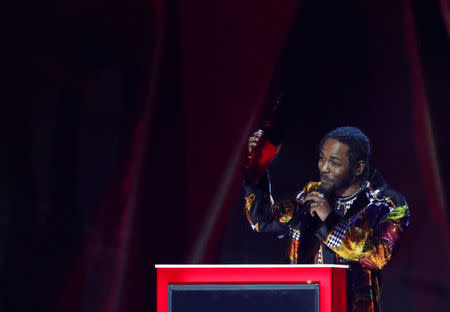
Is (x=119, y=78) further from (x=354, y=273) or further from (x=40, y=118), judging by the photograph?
(x=354, y=273)

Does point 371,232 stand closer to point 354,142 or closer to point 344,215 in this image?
point 344,215

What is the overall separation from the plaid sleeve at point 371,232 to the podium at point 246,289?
596mm

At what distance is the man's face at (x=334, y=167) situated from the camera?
2.29m

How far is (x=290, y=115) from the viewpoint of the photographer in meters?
2.37

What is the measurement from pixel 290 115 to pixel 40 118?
1.09 m

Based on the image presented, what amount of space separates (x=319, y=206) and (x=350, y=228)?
0.16 meters

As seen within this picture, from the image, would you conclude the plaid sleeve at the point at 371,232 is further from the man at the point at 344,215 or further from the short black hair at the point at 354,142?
the short black hair at the point at 354,142

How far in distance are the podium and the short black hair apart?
0.84 m

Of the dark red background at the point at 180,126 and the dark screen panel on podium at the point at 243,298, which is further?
the dark red background at the point at 180,126

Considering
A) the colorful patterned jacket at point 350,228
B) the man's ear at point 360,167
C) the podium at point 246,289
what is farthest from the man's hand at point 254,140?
the podium at point 246,289

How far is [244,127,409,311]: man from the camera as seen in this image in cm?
215

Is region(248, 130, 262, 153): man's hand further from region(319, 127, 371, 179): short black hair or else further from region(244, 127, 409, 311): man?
region(319, 127, 371, 179): short black hair

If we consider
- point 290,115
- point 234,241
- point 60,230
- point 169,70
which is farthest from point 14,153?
point 290,115

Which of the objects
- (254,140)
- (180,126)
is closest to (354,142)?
(254,140)
